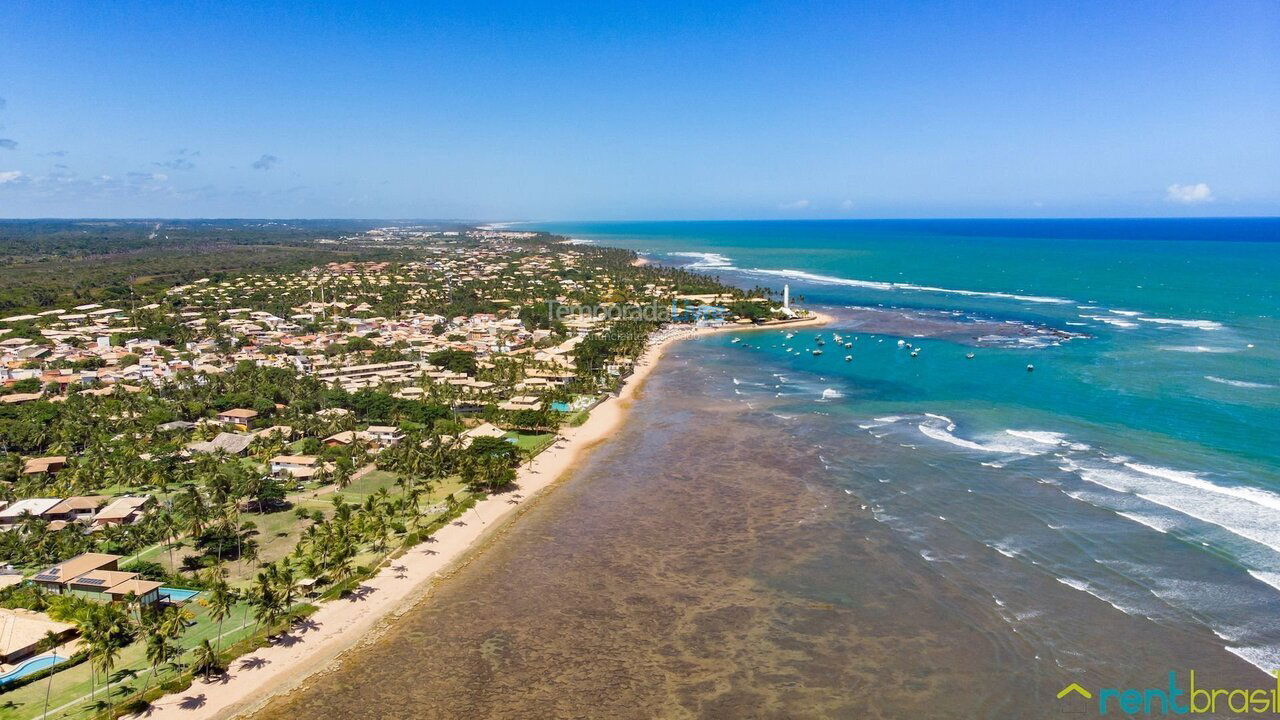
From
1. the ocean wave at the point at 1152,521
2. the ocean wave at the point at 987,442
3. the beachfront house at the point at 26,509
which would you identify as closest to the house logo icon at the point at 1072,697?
the ocean wave at the point at 1152,521

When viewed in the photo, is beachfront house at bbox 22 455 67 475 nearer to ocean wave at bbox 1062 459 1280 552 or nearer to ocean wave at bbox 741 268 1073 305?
ocean wave at bbox 1062 459 1280 552

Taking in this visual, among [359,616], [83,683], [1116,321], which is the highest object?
[1116,321]

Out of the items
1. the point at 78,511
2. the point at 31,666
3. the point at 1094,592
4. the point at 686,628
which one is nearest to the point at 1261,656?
the point at 1094,592

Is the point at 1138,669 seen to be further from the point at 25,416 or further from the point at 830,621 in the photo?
the point at 25,416

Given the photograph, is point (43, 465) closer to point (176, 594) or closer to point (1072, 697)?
point (176, 594)

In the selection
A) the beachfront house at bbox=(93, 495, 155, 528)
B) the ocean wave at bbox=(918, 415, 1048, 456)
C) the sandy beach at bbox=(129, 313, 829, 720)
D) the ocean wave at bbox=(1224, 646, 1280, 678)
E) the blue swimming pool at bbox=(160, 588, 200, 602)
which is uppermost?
the ocean wave at bbox=(918, 415, 1048, 456)

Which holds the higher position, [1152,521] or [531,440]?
[1152,521]

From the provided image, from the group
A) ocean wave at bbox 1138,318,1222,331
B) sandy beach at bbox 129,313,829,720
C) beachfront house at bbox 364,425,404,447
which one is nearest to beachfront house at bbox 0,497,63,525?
beachfront house at bbox 364,425,404,447
